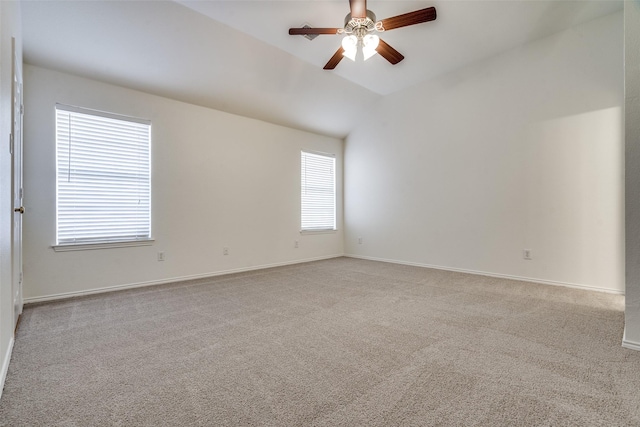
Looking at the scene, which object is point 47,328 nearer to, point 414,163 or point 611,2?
point 414,163

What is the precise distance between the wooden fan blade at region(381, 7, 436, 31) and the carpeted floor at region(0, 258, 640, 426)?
2427mm

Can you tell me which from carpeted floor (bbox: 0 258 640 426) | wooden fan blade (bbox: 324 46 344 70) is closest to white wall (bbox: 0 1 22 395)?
carpeted floor (bbox: 0 258 640 426)

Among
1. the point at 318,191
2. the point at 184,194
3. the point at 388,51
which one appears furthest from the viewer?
the point at 318,191

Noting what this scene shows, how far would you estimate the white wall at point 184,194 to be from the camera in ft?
10.2

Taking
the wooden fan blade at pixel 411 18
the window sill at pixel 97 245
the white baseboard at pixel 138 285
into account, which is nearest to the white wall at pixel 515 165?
the white baseboard at pixel 138 285

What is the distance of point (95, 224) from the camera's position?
136 inches

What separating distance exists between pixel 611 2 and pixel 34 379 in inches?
226

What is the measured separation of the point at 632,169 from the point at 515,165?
79.7 inches

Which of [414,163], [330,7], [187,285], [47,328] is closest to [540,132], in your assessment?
[414,163]

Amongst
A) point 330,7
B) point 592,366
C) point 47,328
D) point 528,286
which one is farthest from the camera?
point 528,286

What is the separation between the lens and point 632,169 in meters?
2.04

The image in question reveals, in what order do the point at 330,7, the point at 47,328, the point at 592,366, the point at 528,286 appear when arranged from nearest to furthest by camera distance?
the point at 592,366 → the point at 47,328 → the point at 330,7 → the point at 528,286

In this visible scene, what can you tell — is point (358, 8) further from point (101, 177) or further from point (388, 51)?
point (101, 177)

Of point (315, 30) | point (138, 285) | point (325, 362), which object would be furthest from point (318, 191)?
point (325, 362)
